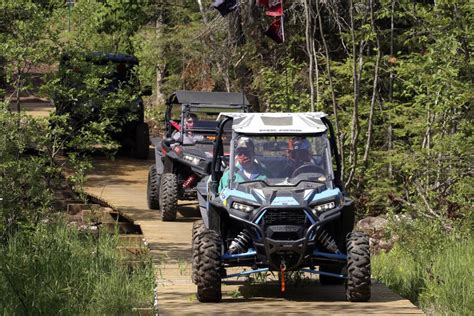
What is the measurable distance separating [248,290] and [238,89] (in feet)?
46.6

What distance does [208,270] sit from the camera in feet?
37.9

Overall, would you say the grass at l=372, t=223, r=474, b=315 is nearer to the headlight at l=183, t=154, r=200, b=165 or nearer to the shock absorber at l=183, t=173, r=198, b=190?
the headlight at l=183, t=154, r=200, b=165

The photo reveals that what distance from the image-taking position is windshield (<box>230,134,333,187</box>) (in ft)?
39.9

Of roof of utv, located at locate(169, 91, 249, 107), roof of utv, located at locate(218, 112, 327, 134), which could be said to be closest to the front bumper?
roof of utv, located at locate(218, 112, 327, 134)

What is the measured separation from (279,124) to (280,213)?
127 cm

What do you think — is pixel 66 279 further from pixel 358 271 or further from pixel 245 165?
pixel 358 271

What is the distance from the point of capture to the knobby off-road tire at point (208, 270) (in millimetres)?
11555

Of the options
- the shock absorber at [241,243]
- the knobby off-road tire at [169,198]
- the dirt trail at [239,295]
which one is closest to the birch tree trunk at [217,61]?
the knobby off-road tire at [169,198]

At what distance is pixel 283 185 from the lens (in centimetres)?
1195

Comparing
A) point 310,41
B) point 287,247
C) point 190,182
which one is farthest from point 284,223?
point 310,41

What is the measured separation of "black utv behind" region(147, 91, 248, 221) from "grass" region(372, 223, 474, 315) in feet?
12.2

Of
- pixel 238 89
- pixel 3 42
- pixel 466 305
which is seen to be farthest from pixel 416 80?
pixel 238 89

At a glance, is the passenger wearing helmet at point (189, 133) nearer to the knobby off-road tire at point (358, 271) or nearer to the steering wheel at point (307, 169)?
the steering wheel at point (307, 169)

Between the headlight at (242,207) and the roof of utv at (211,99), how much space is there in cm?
779
